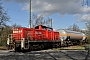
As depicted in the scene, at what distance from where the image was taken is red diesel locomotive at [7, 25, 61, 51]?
2278cm

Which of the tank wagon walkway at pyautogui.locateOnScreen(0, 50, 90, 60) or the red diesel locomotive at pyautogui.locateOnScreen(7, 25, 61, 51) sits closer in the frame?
the tank wagon walkway at pyautogui.locateOnScreen(0, 50, 90, 60)

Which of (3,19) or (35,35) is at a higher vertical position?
(3,19)

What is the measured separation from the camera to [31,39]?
25.0 meters

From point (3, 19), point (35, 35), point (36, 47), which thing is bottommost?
point (36, 47)

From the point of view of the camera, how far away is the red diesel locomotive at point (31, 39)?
22.8 meters

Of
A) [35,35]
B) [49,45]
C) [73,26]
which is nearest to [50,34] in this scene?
[49,45]

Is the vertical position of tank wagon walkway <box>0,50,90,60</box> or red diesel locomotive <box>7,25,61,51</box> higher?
red diesel locomotive <box>7,25,61,51</box>

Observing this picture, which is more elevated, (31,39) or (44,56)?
(31,39)

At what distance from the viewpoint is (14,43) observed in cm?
2283

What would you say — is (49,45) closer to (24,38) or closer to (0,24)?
(24,38)

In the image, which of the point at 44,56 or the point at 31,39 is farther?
the point at 31,39

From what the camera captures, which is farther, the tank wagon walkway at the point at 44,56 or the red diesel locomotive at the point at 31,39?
the red diesel locomotive at the point at 31,39

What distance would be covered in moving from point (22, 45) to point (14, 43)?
4.59 ft

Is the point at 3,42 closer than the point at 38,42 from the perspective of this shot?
No
